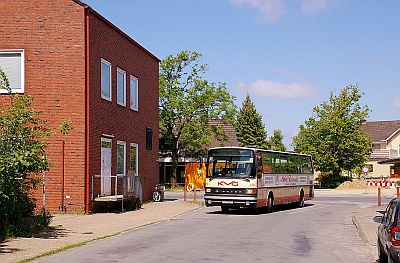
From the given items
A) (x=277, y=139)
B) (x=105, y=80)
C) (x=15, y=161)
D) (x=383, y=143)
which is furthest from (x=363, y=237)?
(x=277, y=139)

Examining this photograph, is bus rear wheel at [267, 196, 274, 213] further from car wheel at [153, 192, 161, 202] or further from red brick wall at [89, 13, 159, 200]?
car wheel at [153, 192, 161, 202]

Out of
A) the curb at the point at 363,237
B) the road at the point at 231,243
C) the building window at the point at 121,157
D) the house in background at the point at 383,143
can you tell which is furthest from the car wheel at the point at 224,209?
the house in background at the point at 383,143

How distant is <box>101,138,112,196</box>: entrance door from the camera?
89.1 feet

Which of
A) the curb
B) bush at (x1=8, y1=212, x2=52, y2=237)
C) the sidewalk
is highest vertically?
bush at (x1=8, y1=212, x2=52, y2=237)

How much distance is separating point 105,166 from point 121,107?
349cm

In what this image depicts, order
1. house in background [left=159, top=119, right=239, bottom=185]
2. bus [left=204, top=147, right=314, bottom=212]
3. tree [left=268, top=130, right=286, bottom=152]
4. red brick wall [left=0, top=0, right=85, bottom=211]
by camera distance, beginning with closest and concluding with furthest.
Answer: red brick wall [left=0, top=0, right=85, bottom=211] < bus [left=204, top=147, right=314, bottom=212] < house in background [left=159, top=119, right=239, bottom=185] < tree [left=268, top=130, right=286, bottom=152]

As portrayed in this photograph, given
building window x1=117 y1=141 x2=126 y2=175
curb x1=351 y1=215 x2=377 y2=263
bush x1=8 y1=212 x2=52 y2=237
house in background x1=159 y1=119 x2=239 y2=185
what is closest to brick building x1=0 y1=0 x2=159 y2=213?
building window x1=117 y1=141 x2=126 y2=175

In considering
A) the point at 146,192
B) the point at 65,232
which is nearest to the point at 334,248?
the point at 65,232

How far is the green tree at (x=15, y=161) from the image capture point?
52.9ft

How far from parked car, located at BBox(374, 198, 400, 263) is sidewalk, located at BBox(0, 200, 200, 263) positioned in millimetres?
6849

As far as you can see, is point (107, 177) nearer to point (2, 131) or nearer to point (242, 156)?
point (242, 156)

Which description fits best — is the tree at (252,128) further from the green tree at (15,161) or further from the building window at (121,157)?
the green tree at (15,161)

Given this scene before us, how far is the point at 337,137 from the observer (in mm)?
62094

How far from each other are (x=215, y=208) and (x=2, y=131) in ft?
53.6
